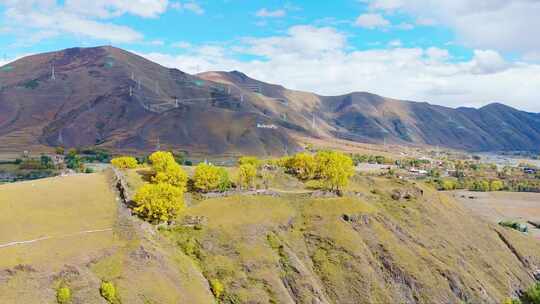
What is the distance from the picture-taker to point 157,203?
94500 millimetres

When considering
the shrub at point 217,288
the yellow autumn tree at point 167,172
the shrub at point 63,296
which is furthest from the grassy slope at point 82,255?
the yellow autumn tree at point 167,172

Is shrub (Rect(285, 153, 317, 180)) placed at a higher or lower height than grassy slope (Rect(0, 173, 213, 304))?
higher

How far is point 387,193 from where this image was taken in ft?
455

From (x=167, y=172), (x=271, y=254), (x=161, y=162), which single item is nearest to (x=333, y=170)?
(x=271, y=254)

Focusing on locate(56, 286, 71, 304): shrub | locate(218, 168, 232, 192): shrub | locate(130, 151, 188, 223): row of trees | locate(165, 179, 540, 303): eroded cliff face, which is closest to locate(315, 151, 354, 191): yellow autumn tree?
locate(165, 179, 540, 303): eroded cliff face

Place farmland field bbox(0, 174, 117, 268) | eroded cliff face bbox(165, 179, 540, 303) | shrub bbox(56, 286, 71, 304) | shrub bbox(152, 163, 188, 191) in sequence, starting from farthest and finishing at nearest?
shrub bbox(152, 163, 188, 191) < eroded cliff face bbox(165, 179, 540, 303) < farmland field bbox(0, 174, 117, 268) < shrub bbox(56, 286, 71, 304)

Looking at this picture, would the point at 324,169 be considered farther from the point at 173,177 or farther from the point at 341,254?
the point at 173,177

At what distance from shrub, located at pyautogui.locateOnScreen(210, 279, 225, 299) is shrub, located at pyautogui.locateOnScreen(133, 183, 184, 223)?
18.3m

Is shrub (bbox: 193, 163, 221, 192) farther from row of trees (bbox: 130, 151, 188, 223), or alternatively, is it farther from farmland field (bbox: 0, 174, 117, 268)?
farmland field (bbox: 0, 174, 117, 268)

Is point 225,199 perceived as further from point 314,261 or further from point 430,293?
point 430,293

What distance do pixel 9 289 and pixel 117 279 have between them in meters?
14.6

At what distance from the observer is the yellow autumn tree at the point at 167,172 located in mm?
109125

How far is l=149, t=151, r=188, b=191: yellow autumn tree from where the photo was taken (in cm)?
10912

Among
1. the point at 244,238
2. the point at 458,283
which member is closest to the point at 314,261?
the point at 244,238
